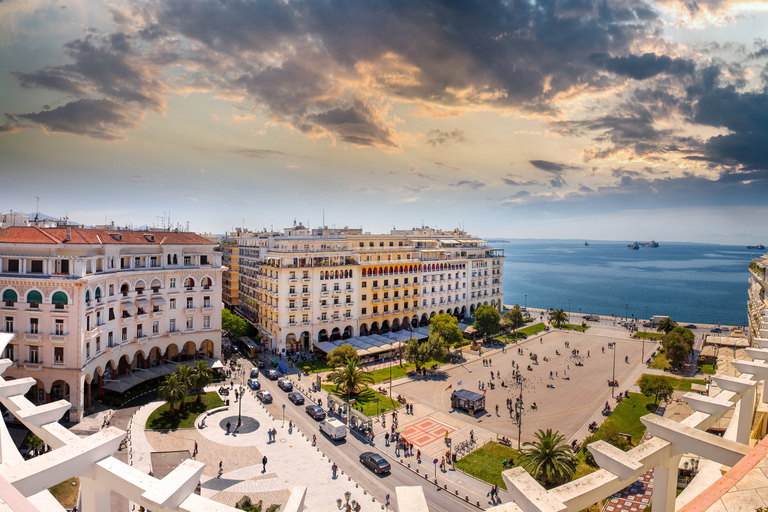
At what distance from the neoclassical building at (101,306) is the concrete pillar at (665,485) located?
46.1 meters

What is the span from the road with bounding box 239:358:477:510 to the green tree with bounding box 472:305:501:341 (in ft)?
132

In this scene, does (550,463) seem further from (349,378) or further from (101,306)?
(101,306)

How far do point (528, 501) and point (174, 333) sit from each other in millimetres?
54828

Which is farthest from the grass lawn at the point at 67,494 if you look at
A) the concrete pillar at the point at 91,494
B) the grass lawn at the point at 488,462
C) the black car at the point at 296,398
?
the grass lawn at the point at 488,462

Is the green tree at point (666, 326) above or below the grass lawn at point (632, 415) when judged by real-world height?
above

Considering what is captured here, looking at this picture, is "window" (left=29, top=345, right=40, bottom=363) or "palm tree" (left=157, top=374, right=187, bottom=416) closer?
"window" (left=29, top=345, right=40, bottom=363)

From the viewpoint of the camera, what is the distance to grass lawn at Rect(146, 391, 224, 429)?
3922cm

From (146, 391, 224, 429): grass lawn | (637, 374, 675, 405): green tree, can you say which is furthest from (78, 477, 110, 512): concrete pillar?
(637, 374, 675, 405): green tree

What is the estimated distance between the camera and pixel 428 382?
2148 inches

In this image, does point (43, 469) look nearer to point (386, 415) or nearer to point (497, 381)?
point (386, 415)

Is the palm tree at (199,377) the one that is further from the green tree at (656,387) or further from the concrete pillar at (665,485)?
the green tree at (656,387)

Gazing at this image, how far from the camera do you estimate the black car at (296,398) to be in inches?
1813

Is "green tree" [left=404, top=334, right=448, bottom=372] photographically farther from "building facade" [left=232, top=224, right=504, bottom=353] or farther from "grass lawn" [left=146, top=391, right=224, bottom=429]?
"grass lawn" [left=146, top=391, right=224, bottom=429]

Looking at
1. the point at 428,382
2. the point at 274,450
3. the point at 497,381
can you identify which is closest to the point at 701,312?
the point at 497,381
